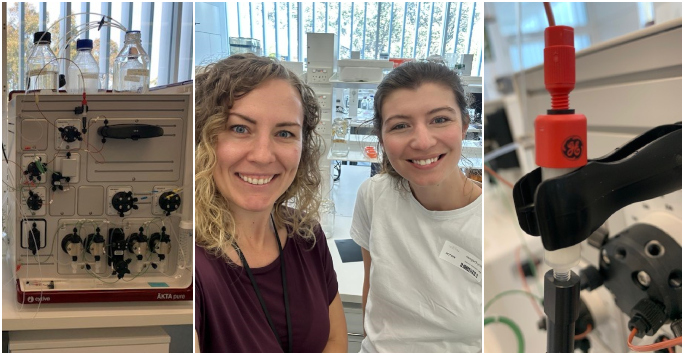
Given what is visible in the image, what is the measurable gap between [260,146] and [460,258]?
0.44m

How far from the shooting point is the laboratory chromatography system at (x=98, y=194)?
121 cm

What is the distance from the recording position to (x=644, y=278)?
69cm

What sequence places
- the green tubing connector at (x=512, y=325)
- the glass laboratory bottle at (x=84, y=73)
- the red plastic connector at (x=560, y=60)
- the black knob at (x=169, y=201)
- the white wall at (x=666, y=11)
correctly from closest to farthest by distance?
the red plastic connector at (x=560, y=60)
the white wall at (x=666, y=11)
the green tubing connector at (x=512, y=325)
the black knob at (x=169, y=201)
the glass laboratory bottle at (x=84, y=73)

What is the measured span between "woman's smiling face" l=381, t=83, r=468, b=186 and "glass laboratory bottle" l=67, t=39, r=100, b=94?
996 mm

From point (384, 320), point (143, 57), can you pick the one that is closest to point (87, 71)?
point (143, 57)

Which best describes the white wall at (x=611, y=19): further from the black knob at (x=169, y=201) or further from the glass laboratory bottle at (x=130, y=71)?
the glass laboratory bottle at (x=130, y=71)

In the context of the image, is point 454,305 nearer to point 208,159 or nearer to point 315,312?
point 315,312

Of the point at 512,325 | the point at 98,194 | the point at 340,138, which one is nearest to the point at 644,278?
the point at 512,325

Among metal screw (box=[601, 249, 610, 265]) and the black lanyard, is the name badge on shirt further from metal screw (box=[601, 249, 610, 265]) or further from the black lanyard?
the black lanyard

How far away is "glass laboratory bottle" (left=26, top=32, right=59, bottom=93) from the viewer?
130 centimetres

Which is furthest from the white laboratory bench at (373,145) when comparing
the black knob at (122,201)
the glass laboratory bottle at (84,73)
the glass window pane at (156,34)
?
the glass window pane at (156,34)

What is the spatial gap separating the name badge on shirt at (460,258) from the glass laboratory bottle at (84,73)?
116 cm

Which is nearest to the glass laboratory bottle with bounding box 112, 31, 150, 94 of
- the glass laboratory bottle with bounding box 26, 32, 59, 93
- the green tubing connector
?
the glass laboratory bottle with bounding box 26, 32, 59, 93

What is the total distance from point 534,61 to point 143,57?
1.24 metres
